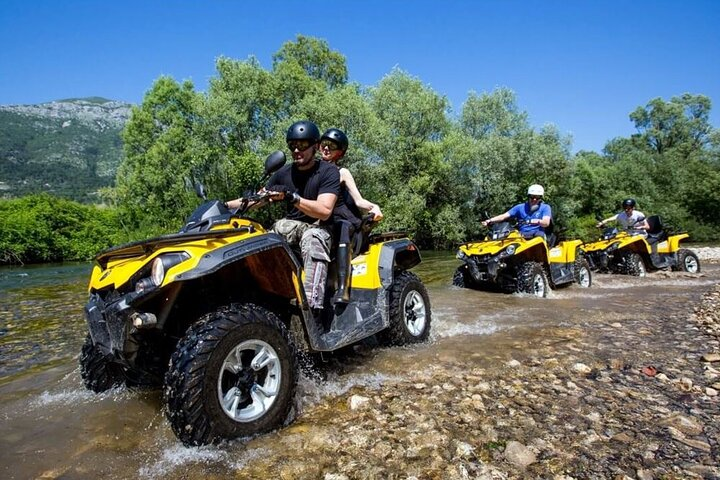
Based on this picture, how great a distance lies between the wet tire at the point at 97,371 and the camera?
3.76 m

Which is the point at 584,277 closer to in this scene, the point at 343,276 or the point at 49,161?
the point at 343,276

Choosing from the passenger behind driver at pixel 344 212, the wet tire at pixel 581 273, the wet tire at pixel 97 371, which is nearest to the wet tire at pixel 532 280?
the wet tire at pixel 581 273

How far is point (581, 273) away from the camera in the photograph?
10.7 meters

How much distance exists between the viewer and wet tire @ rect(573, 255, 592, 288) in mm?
10562

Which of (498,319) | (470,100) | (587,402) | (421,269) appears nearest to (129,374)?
(587,402)

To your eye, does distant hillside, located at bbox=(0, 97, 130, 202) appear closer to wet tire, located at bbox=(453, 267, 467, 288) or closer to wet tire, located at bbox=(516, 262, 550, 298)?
wet tire, located at bbox=(453, 267, 467, 288)

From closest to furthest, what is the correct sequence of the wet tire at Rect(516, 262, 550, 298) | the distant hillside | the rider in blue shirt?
the wet tire at Rect(516, 262, 550, 298) < the rider in blue shirt < the distant hillside

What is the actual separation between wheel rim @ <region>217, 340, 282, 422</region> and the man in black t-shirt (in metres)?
0.80

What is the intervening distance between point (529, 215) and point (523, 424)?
796 centimetres

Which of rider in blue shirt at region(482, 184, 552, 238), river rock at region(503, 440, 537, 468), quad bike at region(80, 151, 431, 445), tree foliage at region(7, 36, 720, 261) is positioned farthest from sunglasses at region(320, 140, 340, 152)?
tree foliage at region(7, 36, 720, 261)

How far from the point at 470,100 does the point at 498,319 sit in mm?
33878

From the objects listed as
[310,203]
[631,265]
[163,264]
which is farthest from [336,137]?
[631,265]

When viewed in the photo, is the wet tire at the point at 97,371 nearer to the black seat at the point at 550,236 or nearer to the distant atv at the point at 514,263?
the distant atv at the point at 514,263

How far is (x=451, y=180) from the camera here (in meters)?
30.9
